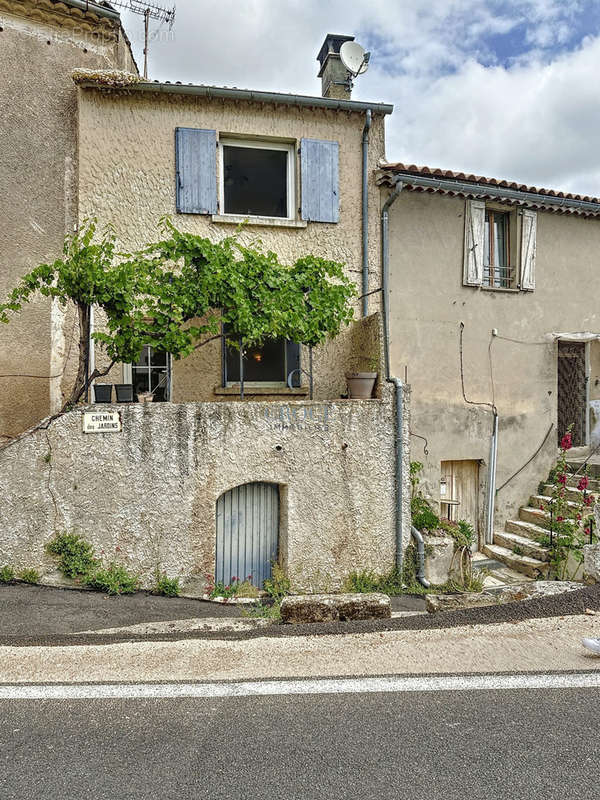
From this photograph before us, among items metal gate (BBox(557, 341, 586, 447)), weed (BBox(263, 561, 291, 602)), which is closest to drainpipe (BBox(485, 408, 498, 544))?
metal gate (BBox(557, 341, 586, 447))

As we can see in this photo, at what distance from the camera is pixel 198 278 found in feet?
23.9

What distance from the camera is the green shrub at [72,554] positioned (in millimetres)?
6684

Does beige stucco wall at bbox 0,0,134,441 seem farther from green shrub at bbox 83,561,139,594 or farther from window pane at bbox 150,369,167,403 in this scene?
green shrub at bbox 83,561,139,594

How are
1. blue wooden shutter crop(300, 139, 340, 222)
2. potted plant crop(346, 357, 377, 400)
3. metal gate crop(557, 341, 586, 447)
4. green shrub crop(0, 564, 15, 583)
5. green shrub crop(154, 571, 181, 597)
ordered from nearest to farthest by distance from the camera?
green shrub crop(0, 564, 15, 583) → green shrub crop(154, 571, 181, 597) → potted plant crop(346, 357, 377, 400) → blue wooden shutter crop(300, 139, 340, 222) → metal gate crop(557, 341, 586, 447)

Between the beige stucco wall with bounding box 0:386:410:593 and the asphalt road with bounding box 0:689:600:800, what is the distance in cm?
340

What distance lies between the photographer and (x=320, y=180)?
30.3 feet

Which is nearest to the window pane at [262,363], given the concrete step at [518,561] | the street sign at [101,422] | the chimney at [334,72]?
the street sign at [101,422]

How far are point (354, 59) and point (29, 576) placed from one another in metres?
10.3

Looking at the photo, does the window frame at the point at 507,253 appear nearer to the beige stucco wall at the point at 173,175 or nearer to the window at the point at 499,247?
the window at the point at 499,247

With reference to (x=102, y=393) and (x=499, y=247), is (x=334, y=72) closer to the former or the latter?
(x=499, y=247)

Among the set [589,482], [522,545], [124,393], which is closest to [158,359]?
[124,393]

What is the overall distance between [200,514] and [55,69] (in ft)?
25.0

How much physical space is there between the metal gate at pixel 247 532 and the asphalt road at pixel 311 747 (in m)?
4.16

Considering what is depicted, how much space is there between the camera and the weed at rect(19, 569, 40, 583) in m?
6.52
